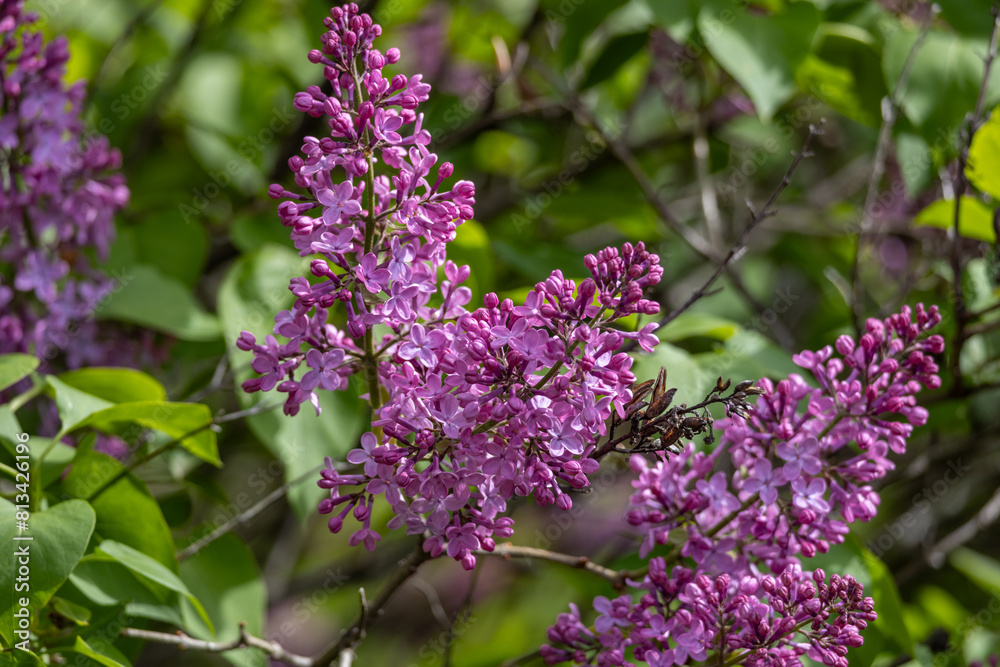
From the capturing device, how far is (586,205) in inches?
83.7

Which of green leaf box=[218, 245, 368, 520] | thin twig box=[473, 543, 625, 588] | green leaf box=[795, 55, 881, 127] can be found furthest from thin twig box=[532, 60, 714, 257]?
thin twig box=[473, 543, 625, 588]

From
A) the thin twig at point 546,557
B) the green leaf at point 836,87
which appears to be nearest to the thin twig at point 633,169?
the green leaf at point 836,87

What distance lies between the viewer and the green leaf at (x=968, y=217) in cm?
172

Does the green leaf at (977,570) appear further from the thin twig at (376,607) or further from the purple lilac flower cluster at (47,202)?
the purple lilac flower cluster at (47,202)

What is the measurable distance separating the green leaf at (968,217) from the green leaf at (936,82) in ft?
0.59

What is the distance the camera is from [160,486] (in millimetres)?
1946

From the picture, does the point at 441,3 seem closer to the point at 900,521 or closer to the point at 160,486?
the point at 160,486

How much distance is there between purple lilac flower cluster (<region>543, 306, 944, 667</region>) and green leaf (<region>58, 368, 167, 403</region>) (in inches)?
33.8

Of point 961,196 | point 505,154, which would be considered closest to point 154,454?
point 961,196

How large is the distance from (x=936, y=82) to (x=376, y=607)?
1.59 metres

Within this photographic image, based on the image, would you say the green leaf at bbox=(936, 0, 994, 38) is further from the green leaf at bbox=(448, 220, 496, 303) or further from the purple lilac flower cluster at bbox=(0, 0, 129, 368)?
the purple lilac flower cluster at bbox=(0, 0, 129, 368)

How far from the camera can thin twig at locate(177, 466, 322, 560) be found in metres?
1.38

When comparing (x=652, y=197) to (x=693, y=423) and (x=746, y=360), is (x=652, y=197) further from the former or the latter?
A: (x=693, y=423)

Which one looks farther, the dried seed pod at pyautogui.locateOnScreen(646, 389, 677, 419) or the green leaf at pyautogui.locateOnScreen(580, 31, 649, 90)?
the green leaf at pyautogui.locateOnScreen(580, 31, 649, 90)
